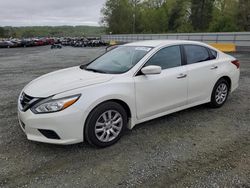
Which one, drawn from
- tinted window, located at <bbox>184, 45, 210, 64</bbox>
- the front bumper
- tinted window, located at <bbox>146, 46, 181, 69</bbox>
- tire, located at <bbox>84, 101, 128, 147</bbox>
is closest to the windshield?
tinted window, located at <bbox>146, 46, 181, 69</bbox>

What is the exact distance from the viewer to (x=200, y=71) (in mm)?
4371

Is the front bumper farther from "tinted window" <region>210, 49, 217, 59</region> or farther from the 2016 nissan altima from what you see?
"tinted window" <region>210, 49, 217, 59</region>

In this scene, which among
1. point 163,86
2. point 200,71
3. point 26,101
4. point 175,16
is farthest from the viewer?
point 175,16

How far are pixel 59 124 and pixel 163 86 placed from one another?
1.76m

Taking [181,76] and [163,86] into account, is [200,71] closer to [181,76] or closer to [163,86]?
[181,76]

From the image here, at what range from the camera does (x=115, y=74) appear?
357cm

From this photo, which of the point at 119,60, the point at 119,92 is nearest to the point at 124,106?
the point at 119,92

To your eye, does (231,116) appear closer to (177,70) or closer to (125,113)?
(177,70)

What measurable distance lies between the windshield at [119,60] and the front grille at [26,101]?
1.16 metres

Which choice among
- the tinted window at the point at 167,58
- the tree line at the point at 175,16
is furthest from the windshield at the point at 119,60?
the tree line at the point at 175,16

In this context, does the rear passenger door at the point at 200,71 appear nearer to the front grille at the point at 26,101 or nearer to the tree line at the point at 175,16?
the front grille at the point at 26,101

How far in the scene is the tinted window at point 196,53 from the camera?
4359 mm

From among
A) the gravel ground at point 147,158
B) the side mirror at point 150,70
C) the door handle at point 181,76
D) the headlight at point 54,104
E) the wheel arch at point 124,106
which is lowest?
the gravel ground at point 147,158

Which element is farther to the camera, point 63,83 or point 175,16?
point 175,16
